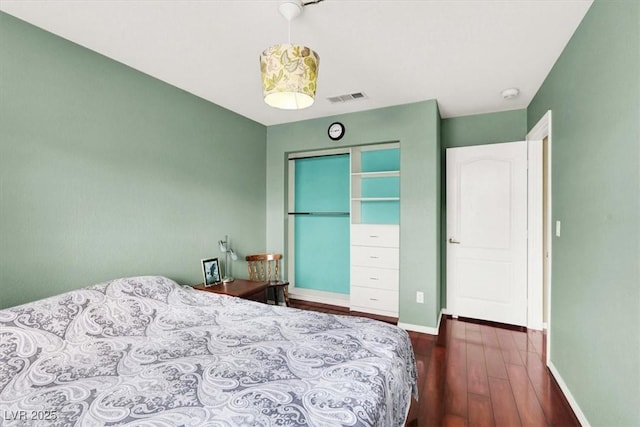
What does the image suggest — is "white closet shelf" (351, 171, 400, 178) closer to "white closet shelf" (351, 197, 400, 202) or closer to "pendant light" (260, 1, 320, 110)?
"white closet shelf" (351, 197, 400, 202)

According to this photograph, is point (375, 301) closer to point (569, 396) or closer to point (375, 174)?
point (375, 174)

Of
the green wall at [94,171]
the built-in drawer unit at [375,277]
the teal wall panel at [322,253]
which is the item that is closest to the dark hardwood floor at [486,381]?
the built-in drawer unit at [375,277]

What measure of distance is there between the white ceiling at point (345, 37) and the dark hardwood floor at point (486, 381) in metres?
2.48

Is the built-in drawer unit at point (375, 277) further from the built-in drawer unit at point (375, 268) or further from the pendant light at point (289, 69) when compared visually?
the pendant light at point (289, 69)

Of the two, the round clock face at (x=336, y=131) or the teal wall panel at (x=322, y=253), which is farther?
the teal wall panel at (x=322, y=253)

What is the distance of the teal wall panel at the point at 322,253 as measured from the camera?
4.17 meters

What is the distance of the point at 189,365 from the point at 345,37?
86.4 inches

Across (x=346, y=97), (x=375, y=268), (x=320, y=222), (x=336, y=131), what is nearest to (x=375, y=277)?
(x=375, y=268)

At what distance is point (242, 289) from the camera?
2.98m

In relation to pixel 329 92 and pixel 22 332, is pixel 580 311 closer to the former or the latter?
pixel 329 92

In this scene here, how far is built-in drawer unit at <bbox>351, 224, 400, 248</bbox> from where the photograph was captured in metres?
3.55

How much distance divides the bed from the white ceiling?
1.76m

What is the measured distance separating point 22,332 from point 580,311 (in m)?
3.19

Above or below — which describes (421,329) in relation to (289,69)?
below
